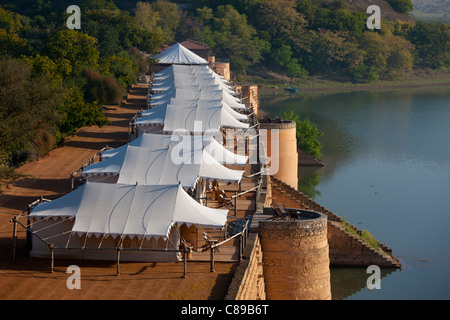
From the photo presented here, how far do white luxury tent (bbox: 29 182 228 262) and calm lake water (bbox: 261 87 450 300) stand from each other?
30.4 ft

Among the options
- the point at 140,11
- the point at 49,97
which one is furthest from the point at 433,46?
the point at 49,97

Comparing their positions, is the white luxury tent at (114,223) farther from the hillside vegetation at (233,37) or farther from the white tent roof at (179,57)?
the white tent roof at (179,57)

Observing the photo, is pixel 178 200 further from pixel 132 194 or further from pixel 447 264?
pixel 447 264

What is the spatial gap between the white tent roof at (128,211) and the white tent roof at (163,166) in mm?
2933

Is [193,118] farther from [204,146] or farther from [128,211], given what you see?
[128,211]

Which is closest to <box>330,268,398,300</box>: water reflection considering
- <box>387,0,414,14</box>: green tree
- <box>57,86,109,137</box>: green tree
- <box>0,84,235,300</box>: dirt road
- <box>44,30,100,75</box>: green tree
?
<box>0,84,235,300</box>: dirt road

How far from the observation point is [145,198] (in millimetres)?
18422

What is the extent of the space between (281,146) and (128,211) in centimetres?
1874

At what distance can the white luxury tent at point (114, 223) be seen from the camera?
17812mm

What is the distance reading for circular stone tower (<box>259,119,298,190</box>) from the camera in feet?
118
